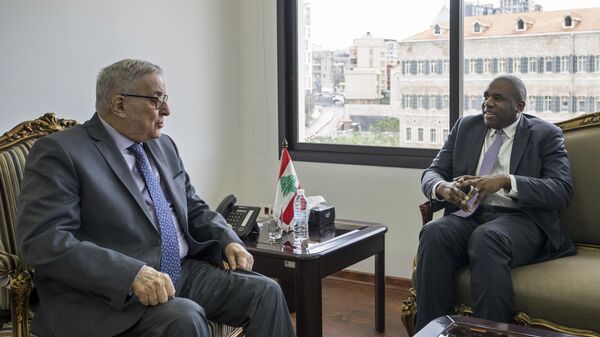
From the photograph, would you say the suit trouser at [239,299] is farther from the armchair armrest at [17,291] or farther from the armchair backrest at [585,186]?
the armchair backrest at [585,186]

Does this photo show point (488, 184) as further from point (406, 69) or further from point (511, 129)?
point (406, 69)

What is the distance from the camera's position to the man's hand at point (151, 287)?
1.91 metres

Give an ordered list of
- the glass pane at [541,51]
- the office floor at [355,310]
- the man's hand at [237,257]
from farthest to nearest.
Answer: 1. the glass pane at [541,51]
2. the office floor at [355,310]
3. the man's hand at [237,257]

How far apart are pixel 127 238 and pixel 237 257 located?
39 centimetres

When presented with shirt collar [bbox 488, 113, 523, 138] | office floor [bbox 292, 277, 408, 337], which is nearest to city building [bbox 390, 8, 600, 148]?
shirt collar [bbox 488, 113, 523, 138]

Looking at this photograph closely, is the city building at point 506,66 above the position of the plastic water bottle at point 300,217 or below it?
above

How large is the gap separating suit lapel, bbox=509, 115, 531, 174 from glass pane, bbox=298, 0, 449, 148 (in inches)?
34.9

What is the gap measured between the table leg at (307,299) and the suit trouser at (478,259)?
0.41 meters

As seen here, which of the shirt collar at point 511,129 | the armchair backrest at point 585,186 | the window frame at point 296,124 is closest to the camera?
the armchair backrest at point 585,186

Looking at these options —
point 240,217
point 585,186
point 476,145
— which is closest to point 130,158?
point 240,217

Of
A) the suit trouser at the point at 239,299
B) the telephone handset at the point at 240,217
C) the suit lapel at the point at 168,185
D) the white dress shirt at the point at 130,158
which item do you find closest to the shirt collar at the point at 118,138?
the white dress shirt at the point at 130,158

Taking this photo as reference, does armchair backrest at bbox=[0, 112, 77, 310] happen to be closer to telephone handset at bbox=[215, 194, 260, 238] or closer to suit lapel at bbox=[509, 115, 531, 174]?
telephone handset at bbox=[215, 194, 260, 238]

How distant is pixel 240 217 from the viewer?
2.98 m

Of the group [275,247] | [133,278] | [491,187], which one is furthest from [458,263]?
[133,278]
